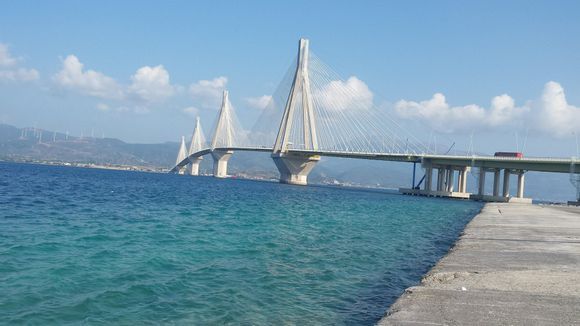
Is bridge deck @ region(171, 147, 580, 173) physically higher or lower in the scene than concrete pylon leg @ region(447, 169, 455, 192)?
higher

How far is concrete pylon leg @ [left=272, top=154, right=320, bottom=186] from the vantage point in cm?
9656

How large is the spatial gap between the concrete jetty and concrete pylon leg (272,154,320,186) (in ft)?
264

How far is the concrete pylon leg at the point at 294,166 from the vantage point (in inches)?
3802

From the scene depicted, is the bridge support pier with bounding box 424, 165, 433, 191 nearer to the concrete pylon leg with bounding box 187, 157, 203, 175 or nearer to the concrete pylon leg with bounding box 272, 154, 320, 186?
the concrete pylon leg with bounding box 272, 154, 320, 186

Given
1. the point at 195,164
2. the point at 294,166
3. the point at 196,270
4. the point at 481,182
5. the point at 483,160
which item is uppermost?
the point at 483,160

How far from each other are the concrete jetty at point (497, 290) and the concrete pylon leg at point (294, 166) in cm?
8060

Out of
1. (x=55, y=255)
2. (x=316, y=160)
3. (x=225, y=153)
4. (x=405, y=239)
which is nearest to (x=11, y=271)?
(x=55, y=255)

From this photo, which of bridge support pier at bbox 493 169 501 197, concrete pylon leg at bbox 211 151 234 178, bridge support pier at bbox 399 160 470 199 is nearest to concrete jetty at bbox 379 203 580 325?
bridge support pier at bbox 493 169 501 197

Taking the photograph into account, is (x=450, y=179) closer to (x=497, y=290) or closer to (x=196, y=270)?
(x=196, y=270)

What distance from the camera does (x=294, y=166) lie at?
99000 millimetres

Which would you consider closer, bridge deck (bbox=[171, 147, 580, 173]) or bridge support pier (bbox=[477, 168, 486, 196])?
bridge deck (bbox=[171, 147, 580, 173])

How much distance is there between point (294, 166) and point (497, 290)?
8975cm

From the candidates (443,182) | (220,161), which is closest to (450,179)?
(443,182)

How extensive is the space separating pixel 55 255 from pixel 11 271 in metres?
2.18
